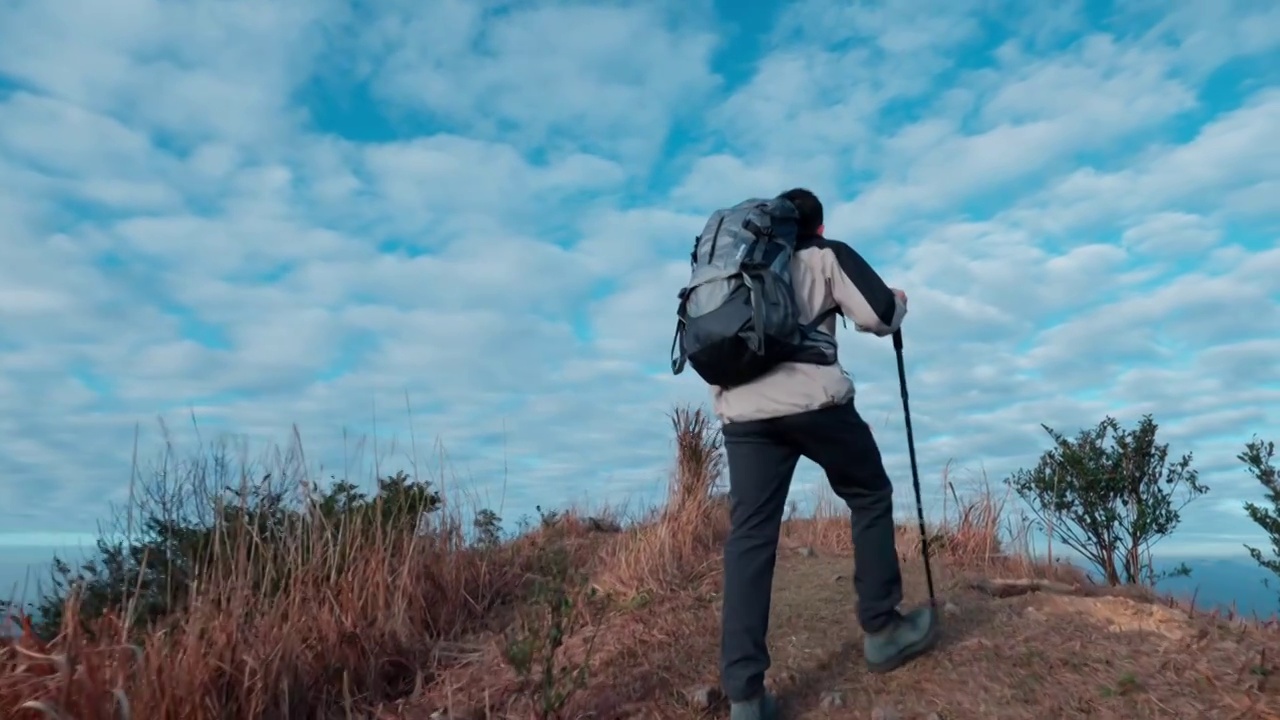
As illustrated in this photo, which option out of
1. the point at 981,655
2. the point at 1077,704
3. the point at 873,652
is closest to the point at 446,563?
the point at 873,652

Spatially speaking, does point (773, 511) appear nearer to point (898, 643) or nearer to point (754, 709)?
point (754, 709)

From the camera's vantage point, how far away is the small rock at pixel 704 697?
3947 mm

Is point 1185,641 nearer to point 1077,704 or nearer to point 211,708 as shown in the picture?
point 1077,704

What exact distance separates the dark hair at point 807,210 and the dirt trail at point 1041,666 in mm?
1860

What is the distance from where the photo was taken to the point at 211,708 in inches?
137

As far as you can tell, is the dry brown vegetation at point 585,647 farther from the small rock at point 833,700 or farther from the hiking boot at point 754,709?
the hiking boot at point 754,709

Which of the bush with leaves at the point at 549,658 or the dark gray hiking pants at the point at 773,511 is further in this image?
the dark gray hiking pants at the point at 773,511

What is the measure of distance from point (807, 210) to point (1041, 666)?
6.88 ft

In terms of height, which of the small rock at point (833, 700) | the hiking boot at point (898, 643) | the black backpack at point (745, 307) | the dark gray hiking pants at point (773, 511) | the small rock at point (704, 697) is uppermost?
the black backpack at point (745, 307)

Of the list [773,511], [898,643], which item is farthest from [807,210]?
[898,643]

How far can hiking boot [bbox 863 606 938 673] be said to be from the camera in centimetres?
409

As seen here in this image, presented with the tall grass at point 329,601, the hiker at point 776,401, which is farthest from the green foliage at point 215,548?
the hiker at point 776,401

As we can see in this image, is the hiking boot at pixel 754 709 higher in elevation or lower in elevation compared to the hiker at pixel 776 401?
lower

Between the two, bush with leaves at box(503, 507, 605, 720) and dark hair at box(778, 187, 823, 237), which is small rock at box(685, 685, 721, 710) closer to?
bush with leaves at box(503, 507, 605, 720)
